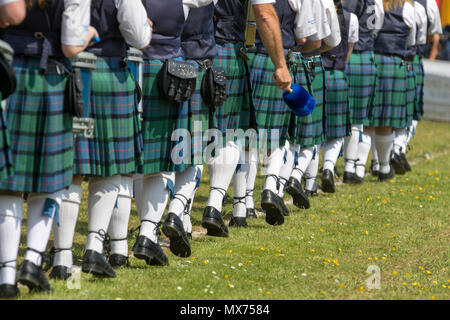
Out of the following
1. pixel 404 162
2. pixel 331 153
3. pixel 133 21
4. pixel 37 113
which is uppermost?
pixel 133 21

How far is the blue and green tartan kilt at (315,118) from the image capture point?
721 centimetres

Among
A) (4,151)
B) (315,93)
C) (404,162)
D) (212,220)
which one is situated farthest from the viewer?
(404,162)

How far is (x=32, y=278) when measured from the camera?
4.15 meters

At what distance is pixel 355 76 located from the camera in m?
8.72

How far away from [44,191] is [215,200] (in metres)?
1.88

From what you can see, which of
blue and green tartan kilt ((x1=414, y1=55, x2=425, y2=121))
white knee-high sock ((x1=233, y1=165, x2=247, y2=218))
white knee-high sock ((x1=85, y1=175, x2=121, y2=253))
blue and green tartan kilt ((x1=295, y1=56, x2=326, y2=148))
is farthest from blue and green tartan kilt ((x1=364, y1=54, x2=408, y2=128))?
white knee-high sock ((x1=85, y1=175, x2=121, y2=253))

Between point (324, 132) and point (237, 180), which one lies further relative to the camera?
point (324, 132)

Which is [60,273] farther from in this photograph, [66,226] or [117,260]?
[117,260]

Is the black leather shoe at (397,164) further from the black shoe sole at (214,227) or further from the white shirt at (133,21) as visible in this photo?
the white shirt at (133,21)

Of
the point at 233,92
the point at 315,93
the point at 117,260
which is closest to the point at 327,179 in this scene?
the point at 315,93

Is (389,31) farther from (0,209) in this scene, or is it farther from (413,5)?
(0,209)

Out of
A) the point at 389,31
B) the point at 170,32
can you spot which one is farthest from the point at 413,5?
the point at 170,32

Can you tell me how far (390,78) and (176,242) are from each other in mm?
4455

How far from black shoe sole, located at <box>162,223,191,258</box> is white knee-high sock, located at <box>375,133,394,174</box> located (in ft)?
14.5
